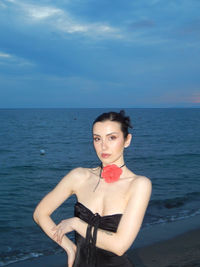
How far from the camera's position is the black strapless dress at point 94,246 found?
2422 millimetres

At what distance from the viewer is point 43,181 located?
70.9 feet

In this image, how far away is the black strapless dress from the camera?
7.95ft

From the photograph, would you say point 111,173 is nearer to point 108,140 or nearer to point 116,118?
point 108,140

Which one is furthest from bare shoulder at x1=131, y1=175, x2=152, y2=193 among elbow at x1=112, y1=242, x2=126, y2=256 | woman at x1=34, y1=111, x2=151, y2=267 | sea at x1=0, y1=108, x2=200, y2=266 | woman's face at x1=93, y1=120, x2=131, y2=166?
sea at x1=0, y1=108, x2=200, y2=266

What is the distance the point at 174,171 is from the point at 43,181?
992 centimetres

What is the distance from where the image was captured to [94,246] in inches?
96.0

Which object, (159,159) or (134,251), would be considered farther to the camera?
(159,159)

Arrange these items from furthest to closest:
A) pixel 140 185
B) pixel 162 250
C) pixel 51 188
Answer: pixel 51 188 < pixel 162 250 < pixel 140 185

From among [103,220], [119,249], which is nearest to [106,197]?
[103,220]

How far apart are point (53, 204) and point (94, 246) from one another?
18.8 inches

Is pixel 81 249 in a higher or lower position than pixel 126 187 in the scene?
lower

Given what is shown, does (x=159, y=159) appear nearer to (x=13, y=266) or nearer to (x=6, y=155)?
(x=6, y=155)

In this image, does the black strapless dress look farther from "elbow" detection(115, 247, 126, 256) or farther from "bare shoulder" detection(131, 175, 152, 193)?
"bare shoulder" detection(131, 175, 152, 193)

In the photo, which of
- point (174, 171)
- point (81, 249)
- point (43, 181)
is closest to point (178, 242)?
point (81, 249)
